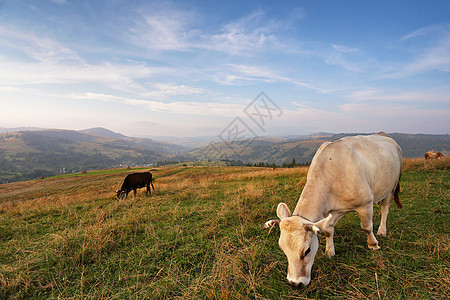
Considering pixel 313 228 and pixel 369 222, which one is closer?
pixel 313 228

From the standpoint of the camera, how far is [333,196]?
435 cm

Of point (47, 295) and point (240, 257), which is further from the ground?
point (240, 257)

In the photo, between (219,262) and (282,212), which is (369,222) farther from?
(219,262)

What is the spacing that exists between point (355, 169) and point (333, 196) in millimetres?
795

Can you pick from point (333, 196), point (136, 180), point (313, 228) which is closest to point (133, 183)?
point (136, 180)

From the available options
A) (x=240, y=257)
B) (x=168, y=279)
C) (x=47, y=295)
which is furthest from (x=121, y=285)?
(x=240, y=257)

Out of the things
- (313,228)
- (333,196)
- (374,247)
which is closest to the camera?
(313,228)

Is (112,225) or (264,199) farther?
(264,199)

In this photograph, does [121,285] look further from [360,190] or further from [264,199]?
[264,199]

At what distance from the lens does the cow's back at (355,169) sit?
429 cm

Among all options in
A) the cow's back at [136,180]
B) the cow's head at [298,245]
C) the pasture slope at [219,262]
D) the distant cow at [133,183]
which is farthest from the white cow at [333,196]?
the cow's back at [136,180]

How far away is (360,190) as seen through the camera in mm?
4227

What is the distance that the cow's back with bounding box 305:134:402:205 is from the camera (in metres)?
4.29

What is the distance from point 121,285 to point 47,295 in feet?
4.38
